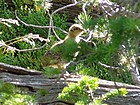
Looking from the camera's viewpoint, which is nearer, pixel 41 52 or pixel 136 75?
pixel 136 75

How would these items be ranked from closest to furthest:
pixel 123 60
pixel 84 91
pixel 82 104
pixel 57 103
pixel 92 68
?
pixel 82 104 < pixel 84 91 < pixel 123 60 < pixel 57 103 < pixel 92 68

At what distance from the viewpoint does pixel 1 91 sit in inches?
96.2

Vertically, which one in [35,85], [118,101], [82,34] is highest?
[82,34]

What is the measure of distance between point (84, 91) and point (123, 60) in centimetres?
50

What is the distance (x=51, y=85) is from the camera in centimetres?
327

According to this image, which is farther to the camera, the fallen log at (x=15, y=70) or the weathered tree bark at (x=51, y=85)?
the fallen log at (x=15, y=70)

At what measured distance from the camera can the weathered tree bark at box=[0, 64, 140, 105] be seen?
3196 mm

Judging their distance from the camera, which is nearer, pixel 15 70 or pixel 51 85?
pixel 51 85

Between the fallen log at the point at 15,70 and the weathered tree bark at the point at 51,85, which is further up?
the fallen log at the point at 15,70

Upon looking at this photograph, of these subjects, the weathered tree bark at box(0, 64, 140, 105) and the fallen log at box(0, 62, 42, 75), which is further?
the fallen log at box(0, 62, 42, 75)

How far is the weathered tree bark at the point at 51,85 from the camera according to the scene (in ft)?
10.5

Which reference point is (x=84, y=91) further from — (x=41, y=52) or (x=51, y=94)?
(x=41, y=52)

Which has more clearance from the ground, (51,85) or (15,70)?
(15,70)

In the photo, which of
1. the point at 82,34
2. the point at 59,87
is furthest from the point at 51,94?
the point at 82,34
